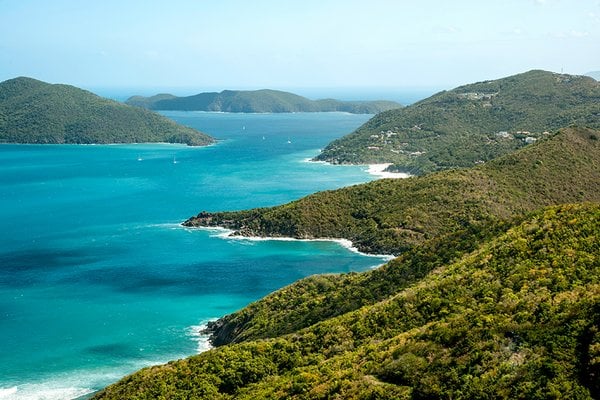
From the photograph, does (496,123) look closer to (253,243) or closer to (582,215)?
(253,243)

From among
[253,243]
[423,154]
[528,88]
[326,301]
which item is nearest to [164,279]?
[253,243]

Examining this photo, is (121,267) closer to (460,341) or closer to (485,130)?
(460,341)

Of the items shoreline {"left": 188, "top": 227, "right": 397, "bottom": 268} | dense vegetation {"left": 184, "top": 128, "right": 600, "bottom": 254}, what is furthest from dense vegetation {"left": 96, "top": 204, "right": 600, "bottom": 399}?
dense vegetation {"left": 184, "top": 128, "right": 600, "bottom": 254}

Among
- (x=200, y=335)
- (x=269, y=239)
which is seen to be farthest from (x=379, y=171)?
(x=200, y=335)

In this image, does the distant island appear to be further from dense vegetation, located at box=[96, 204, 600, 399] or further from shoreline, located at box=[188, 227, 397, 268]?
shoreline, located at box=[188, 227, 397, 268]

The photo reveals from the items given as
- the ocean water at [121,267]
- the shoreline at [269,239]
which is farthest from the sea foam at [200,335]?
the shoreline at [269,239]

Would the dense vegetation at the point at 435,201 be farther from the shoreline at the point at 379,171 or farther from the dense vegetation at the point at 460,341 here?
the shoreline at the point at 379,171

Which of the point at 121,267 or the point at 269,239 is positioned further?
the point at 269,239
